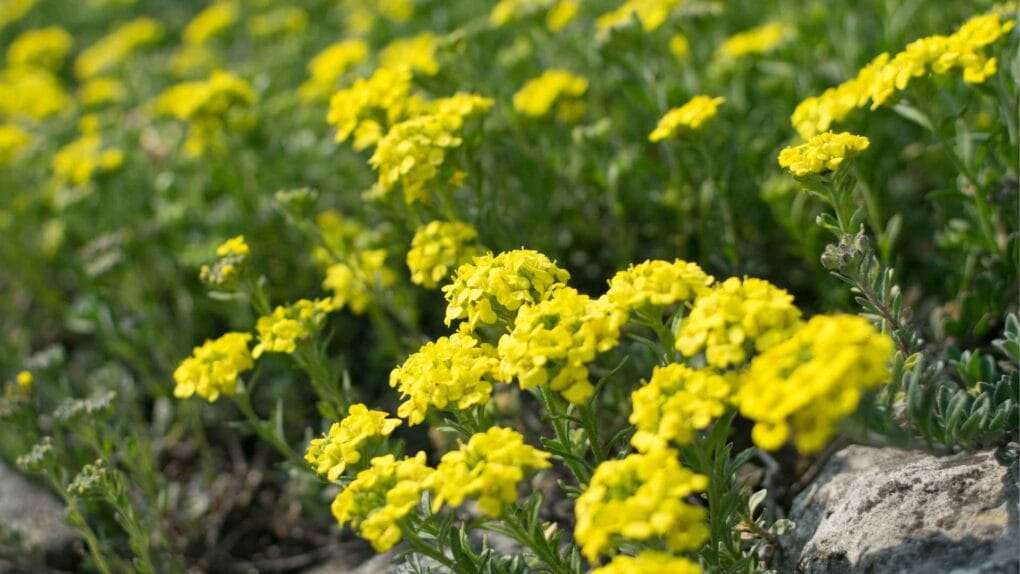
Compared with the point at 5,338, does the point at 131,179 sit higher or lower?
higher

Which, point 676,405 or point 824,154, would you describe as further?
point 824,154

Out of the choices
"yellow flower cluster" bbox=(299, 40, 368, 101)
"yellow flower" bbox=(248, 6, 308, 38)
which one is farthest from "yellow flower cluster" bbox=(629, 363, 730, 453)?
"yellow flower" bbox=(248, 6, 308, 38)

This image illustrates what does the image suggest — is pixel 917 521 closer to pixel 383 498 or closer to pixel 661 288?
pixel 661 288

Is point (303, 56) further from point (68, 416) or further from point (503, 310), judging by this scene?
point (503, 310)

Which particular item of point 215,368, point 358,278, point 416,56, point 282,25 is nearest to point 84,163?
point 282,25

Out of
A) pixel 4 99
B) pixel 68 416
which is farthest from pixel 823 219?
pixel 4 99

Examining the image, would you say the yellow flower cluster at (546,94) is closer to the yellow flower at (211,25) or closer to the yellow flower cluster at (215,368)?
the yellow flower cluster at (215,368)

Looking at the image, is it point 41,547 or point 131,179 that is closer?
point 41,547
